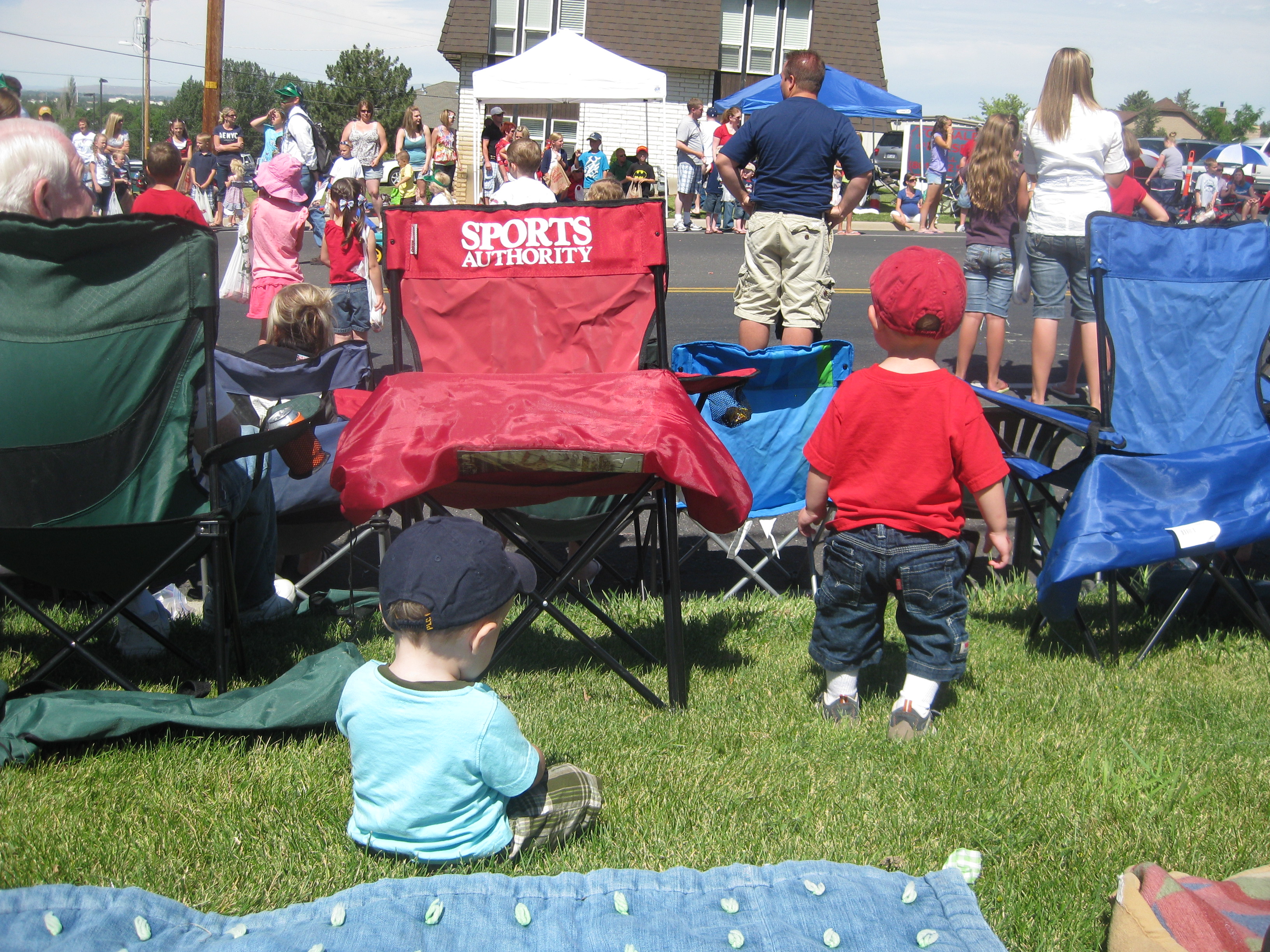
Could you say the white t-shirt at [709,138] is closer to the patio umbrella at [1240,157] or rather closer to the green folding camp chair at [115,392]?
the patio umbrella at [1240,157]

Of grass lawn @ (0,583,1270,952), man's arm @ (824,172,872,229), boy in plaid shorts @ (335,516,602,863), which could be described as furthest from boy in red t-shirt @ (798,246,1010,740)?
man's arm @ (824,172,872,229)

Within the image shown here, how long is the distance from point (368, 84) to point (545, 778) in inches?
2219

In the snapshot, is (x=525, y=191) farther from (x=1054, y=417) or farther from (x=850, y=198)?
(x=1054, y=417)

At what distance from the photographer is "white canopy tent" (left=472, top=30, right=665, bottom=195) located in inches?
573

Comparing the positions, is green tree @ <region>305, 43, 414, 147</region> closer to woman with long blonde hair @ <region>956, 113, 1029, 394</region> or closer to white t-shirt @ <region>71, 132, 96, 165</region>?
white t-shirt @ <region>71, 132, 96, 165</region>

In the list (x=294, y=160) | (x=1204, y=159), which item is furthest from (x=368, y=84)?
(x=294, y=160)

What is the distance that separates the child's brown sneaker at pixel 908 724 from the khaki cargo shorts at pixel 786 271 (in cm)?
334

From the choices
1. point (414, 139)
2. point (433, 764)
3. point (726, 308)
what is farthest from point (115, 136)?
point (433, 764)

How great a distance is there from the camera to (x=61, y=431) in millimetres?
3168

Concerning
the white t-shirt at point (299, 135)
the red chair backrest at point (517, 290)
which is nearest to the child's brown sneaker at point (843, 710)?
the red chair backrest at point (517, 290)

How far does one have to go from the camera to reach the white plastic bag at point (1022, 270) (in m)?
6.92

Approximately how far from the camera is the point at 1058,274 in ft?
21.9

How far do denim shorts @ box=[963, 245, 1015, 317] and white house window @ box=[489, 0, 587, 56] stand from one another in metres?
26.7

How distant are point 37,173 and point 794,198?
12.6 feet
